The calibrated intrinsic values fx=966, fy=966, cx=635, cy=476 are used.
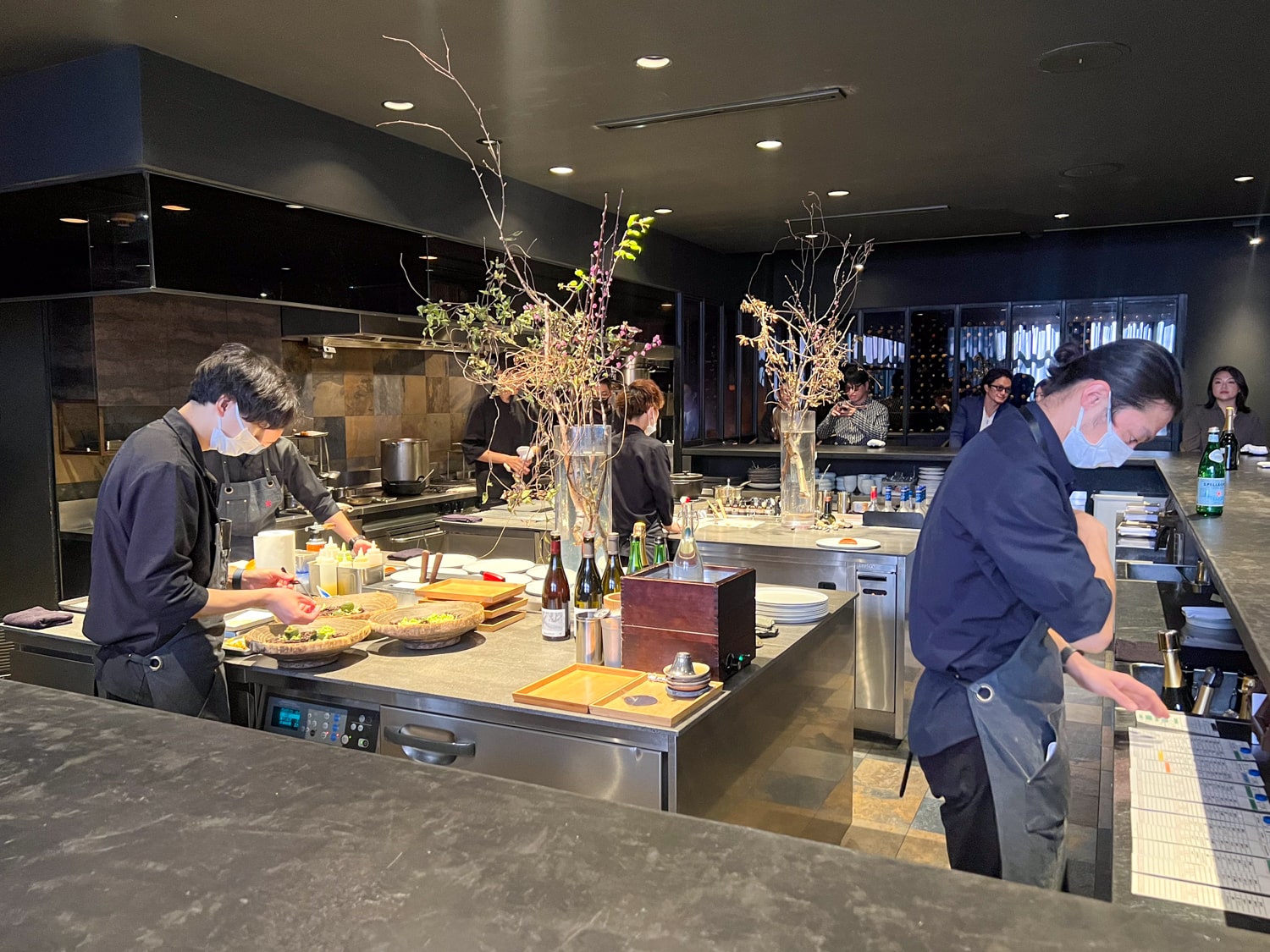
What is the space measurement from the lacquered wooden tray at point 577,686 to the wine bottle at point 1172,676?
136cm

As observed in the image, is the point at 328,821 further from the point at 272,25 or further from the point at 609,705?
the point at 272,25

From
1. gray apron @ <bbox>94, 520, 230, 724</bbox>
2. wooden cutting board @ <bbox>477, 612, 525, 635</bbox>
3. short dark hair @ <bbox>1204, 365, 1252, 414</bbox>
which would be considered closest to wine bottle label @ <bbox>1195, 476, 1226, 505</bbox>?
wooden cutting board @ <bbox>477, 612, 525, 635</bbox>

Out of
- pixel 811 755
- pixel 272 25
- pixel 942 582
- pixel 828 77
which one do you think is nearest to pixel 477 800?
pixel 942 582

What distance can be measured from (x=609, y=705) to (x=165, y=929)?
1366 mm

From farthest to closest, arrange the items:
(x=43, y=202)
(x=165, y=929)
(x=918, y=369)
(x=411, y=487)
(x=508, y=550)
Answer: (x=918, y=369) < (x=411, y=487) < (x=508, y=550) < (x=43, y=202) < (x=165, y=929)

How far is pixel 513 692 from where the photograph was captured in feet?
7.14

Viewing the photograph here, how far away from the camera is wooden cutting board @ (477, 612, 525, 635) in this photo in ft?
9.06

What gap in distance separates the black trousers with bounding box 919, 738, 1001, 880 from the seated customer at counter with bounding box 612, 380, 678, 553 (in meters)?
2.44

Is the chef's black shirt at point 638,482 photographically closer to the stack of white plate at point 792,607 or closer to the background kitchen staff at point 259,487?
the background kitchen staff at point 259,487

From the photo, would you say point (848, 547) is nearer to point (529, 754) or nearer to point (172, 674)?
point (529, 754)

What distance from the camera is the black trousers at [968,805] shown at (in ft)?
6.84

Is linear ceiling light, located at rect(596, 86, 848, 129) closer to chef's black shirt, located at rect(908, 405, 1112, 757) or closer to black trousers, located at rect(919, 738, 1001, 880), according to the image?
chef's black shirt, located at rect(908, 405, 1112, 757)

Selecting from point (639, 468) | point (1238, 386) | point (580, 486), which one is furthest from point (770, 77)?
point (1238, 386)

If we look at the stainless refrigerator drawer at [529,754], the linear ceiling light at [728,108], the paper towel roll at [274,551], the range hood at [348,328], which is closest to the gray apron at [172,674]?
the stainless refrigerator drawer at [529,754]
